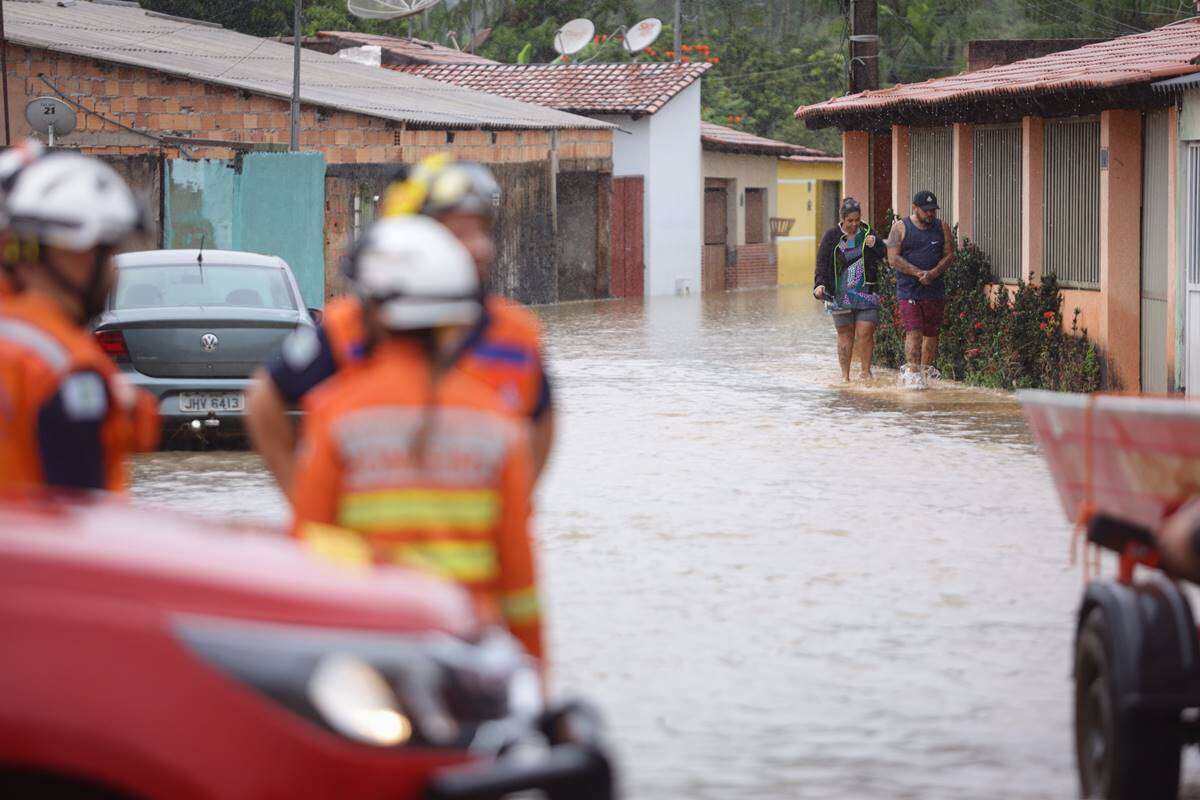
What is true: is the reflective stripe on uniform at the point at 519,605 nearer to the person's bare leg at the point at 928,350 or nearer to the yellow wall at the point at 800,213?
the person's bare leg at the point at 928,350

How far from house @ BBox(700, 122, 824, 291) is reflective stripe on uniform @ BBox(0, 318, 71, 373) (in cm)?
4139

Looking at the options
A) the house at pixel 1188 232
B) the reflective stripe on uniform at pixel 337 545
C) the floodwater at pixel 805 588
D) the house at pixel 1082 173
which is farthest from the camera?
the house at pixel 1082 173

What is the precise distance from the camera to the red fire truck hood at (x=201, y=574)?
11.5ft

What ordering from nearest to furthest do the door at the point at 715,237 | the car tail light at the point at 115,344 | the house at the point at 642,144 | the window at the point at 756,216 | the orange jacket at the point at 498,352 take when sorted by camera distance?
the orange jacket at the point at 498,352 < the car tail light at the point at 115,344 < the house at the point at 642,144 < the door at the point at 715,237 < the window at the point at 756,216

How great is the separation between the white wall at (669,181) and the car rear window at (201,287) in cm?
2765

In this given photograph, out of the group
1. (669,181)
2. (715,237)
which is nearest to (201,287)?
(669,181)

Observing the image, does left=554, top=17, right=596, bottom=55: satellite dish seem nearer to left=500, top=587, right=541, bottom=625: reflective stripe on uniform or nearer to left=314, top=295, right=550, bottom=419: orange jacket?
left=314, top=295, right=550, bottom=419: orange jacket

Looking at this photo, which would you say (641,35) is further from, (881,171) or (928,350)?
(928,350)

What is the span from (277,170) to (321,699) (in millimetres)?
23640

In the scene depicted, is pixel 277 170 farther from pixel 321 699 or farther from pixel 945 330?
pixel 321 699

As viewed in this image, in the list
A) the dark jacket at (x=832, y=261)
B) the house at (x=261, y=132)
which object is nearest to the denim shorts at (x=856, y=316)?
the dark jacket at (x=832, y=261)

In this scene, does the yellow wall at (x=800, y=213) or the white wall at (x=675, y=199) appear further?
the yellow wall at (x=800, y=213)

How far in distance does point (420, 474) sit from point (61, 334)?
89 cm

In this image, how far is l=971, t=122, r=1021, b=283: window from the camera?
67.3 feet
